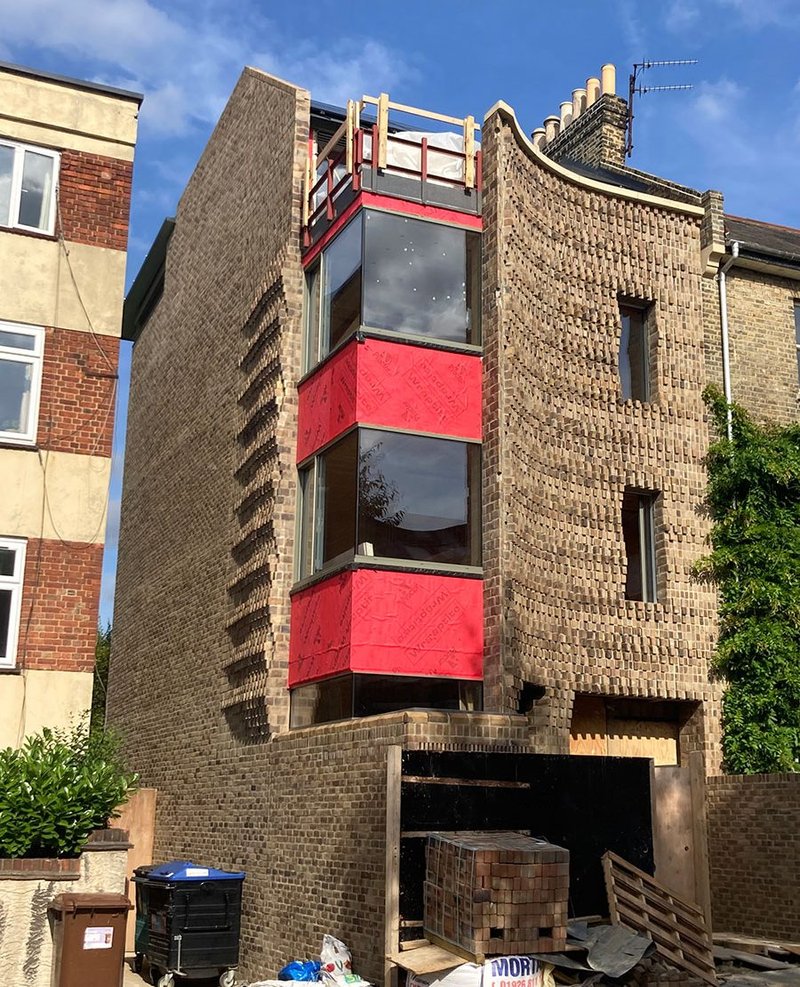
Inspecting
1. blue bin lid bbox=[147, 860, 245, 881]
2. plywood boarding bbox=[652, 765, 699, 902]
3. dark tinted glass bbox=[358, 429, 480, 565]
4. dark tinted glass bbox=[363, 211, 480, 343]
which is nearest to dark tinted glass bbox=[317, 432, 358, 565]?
dark tinted glass bbox=[358, 429, 480, 565]

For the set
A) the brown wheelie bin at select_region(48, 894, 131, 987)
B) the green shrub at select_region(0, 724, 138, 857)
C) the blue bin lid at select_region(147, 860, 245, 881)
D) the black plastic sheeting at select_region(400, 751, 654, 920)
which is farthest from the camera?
the blue bin lid at select_region(147, 860, 245, 881)

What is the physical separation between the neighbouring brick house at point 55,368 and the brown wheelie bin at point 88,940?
8.82 feet

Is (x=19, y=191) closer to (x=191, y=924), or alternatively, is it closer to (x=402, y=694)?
(x=402, y=694)

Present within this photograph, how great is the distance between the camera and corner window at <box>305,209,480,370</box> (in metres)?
15.5

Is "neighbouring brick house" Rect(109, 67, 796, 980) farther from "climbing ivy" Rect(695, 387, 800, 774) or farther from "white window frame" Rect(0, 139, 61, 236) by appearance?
"white window frame" Rect(0, 139, 61, 236)

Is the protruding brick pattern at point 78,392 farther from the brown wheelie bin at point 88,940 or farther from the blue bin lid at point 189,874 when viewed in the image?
the brown wheelie bin at point 88,940

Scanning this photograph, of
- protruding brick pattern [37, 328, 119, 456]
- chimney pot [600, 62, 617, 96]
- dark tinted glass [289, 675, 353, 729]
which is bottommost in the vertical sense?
dark tinted glass [289, 675, 353, 729]

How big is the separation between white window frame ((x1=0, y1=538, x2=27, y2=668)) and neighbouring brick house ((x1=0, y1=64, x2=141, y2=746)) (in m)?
0.01

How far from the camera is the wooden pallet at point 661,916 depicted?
38.2ft

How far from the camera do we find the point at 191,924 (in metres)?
15.0

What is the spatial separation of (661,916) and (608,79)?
675 inches

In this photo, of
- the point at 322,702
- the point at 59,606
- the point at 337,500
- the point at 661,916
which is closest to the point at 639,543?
the point at 337,500

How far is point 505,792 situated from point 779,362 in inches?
394

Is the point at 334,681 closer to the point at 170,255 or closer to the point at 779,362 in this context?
the point at 779,362
